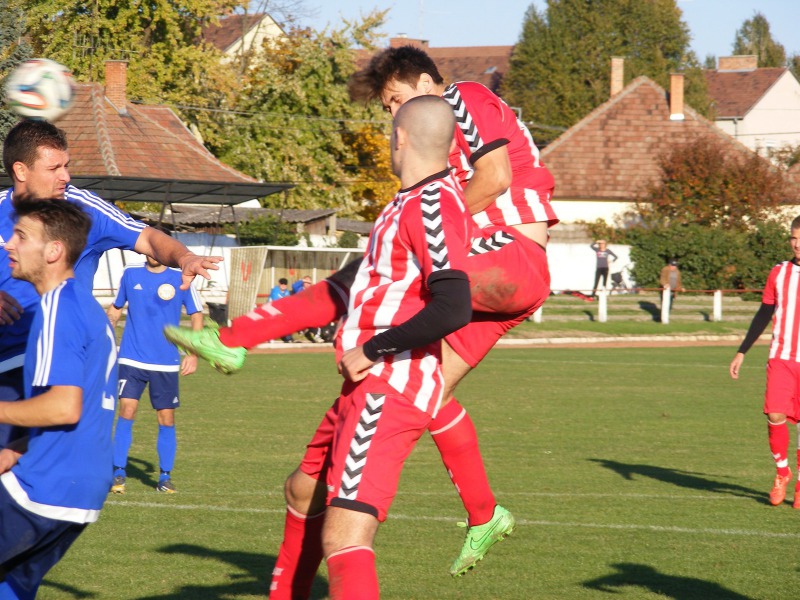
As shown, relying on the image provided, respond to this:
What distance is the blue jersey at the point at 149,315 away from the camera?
10914 mm

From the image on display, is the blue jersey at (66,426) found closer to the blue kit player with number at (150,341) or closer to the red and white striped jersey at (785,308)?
the blue kit player with number at (150,341)

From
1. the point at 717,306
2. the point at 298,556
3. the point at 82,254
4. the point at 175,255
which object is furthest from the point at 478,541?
the point at 717,306

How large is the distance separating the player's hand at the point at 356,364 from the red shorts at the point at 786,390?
651 cm

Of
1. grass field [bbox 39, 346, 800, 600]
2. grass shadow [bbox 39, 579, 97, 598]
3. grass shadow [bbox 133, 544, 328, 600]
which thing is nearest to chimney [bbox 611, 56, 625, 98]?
grass field [bbox 39, 346, 800, 600]

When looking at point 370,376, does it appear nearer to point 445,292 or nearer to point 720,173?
point 445,292

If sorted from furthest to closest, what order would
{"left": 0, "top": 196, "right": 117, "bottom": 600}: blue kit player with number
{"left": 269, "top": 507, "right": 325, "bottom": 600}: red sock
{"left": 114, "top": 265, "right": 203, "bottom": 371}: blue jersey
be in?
1. {"left": 114, "top": 265, "right": 203, "bottom": 371}: blue jersey
2. {"left": 269, "top": 507, "right": 325, "bottom": 600}: red sock
3. {"left": 0, "top": 196, "right": 117, "bottom": 600}: blue kit player with number

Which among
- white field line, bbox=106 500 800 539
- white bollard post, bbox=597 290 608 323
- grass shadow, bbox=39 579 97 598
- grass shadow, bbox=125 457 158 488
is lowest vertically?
white bollard post, bbox=597 290 608 323

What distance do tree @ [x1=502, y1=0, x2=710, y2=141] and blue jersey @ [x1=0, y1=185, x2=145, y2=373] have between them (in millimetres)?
71086

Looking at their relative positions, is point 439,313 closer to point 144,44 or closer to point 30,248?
point 30,248

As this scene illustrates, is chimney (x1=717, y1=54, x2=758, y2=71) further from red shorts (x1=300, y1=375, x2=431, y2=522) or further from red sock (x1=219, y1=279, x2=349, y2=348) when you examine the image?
red shorts (x1=300, y1=375, x2=431, y2=522)

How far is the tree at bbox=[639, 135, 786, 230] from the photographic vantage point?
46094 mm

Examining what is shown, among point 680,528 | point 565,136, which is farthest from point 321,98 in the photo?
point 680,528

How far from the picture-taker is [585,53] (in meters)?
77.9

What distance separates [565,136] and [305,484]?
164 ft
